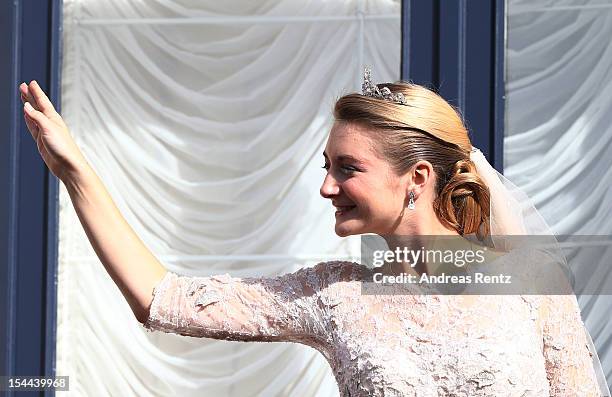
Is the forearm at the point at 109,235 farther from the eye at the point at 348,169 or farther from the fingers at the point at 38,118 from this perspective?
the eye at the point at 348,169

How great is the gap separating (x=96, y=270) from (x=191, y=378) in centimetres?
40

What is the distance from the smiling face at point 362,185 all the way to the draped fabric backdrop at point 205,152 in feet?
2.47

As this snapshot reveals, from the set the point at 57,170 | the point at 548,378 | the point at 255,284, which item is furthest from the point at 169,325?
the point at 548,378

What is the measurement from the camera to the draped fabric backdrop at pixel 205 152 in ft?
9.02

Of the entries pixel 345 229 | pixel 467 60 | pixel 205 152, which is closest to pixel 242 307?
pixel 345 229

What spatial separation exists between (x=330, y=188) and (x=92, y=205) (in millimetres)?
452

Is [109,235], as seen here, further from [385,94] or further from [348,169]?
[385,94]

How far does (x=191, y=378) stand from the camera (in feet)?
9.07

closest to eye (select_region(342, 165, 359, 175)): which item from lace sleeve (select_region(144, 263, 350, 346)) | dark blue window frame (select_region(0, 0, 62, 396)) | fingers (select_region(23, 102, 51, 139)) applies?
lace sleeve (select_region(144, 263, 350, 346))

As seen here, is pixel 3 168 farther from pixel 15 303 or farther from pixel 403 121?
pixel 403 121

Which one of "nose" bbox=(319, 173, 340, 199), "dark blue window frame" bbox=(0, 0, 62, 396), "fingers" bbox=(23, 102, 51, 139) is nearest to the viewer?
"fingers" bbox=(23, 102, 51, 139)

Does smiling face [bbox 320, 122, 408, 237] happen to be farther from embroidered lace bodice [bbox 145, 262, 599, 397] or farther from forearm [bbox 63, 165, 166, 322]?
forearm [bbox 63, 165, 166, 322]

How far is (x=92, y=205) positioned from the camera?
1.87m

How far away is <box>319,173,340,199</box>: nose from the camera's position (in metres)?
1.94
